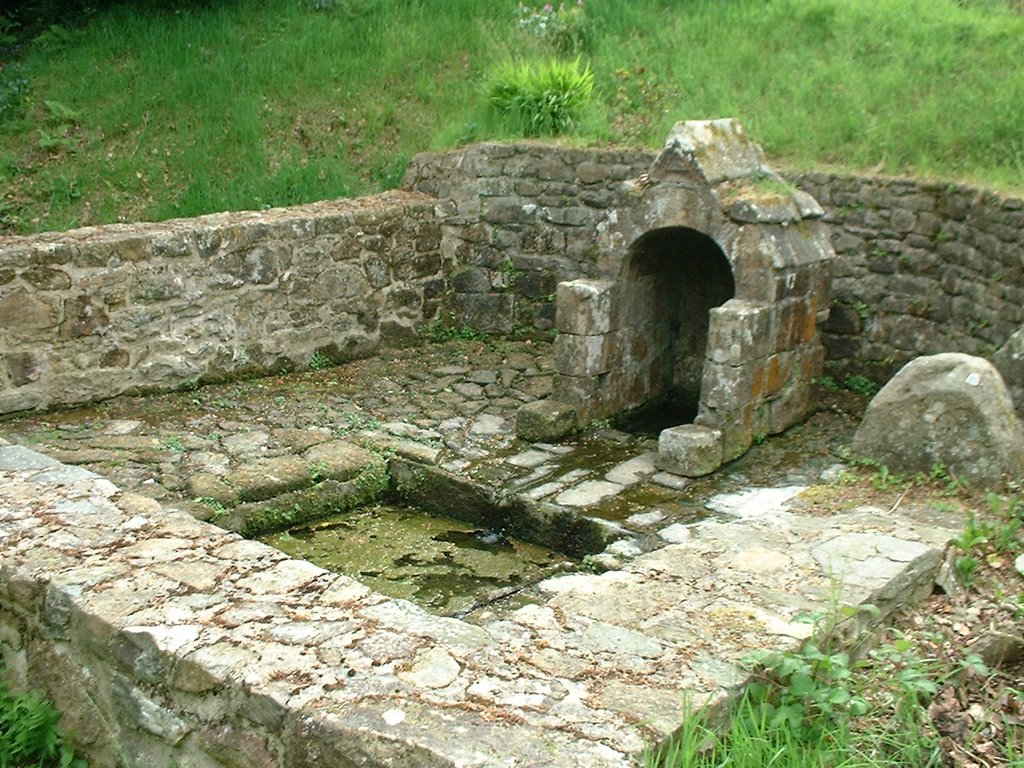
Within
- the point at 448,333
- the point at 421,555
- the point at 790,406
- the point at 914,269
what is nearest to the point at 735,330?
the point at 790,406

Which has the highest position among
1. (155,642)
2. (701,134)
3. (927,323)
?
(701,134)

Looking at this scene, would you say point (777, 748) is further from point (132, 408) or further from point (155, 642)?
point (132, 408)

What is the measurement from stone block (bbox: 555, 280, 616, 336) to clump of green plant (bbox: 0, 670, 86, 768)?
4716 millimetres

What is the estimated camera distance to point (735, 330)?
22.7 feet

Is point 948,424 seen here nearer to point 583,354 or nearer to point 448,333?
point 583,354

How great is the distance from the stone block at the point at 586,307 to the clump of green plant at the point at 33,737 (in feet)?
15.5

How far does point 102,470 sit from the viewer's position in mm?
6414

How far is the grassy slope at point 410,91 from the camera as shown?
890cm

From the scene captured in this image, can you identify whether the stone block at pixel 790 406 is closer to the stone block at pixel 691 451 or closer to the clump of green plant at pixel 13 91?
the stone block at pixel 691 451

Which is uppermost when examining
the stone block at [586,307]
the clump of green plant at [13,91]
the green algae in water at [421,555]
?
the clump of green plant at [13,91]

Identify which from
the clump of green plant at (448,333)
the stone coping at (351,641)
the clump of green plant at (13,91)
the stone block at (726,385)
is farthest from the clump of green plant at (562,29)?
the stone coping at (351,641)

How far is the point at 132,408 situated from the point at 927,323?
569 cm

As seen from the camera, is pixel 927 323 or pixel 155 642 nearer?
pixel 155 642

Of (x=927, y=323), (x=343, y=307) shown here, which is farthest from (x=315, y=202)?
(x=927, y=323)
